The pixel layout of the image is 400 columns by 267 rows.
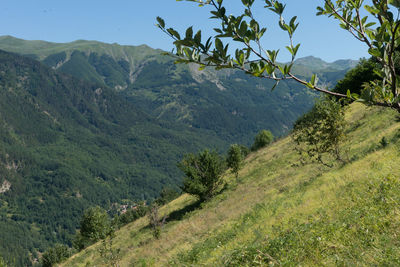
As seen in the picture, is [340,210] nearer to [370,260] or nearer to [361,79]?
[370,260]

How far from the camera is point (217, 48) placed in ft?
9.16

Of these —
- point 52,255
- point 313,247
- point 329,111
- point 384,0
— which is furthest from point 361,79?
point 52,255

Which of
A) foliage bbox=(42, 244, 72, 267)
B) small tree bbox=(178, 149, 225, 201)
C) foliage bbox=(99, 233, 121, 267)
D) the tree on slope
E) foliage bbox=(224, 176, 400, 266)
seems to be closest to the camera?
the tree on slope

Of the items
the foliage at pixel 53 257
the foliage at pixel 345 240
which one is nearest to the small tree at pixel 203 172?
the foliage at pixel 345 240

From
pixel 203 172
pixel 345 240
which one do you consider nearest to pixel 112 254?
pixel 345 240

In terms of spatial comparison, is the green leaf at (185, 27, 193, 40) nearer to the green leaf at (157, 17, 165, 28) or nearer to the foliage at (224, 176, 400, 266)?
the green leaf at (157, 17, 165, 28)

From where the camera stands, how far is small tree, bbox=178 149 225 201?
3938 cm

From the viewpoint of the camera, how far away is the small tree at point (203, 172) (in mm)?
39375

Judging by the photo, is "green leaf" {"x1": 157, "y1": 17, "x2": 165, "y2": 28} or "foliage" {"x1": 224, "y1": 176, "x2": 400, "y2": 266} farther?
"foliage" {"x1": 224, "y1": 176, "x2": 400, "y2": 266}

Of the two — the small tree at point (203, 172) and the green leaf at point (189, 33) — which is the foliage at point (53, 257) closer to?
the small tree at point (203, 172)

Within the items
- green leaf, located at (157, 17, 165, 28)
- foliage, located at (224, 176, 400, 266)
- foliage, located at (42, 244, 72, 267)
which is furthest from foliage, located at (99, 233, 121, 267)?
foliage, located at (42, 244, 72, 267)

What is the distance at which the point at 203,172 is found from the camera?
4088cm

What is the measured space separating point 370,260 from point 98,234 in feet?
54.6

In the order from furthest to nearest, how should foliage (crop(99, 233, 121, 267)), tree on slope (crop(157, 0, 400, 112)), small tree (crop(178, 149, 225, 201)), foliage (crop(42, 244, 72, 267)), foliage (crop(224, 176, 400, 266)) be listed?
foliage (crop(42, 244, 72, 267)), small tree (crop(178, 149, 225, 201)), foliage (crop(99, 233, 121, 267)), foliage (crop(224, 176, 400, 266)), tree on slope (crop(157, 0, 400, 112))
